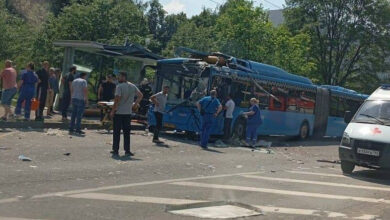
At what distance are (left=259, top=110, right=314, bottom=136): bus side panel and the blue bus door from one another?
109 centimetres

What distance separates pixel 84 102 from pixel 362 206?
989 cm

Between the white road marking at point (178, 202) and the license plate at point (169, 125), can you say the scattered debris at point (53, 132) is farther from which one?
the white road marking at point (178, 202)

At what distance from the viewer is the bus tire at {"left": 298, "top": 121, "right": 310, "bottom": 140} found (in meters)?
25.5

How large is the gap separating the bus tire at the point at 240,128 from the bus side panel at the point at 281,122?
167cm

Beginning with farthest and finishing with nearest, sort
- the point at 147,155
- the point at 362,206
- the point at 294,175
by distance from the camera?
the point at 147,155, the point at 294,175, the point at 362,206

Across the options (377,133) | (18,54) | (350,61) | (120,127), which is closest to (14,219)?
(120,127)

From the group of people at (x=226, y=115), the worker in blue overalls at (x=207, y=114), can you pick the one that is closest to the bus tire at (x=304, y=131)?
the group of people at (x=226, y=115)

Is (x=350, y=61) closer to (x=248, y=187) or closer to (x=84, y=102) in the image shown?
(x=84, y=102)

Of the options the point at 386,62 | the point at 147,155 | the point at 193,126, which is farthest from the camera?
the point at 386,62

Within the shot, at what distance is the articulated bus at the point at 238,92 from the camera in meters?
19.3

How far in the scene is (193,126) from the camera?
19.2 metres

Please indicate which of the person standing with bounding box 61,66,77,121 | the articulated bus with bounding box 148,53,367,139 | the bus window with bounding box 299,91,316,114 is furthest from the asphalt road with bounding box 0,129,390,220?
the bus window with bounding box 299,91,316,114

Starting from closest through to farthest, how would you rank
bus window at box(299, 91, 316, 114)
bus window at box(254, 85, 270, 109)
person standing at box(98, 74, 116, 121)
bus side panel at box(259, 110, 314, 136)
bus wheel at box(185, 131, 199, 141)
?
person standing at box(98, 74, 116, 121), bus wheel at box(185, 131, 199, 141), bus window at box(254, 85, 270, 109), bus side panel at box(259, 110, 314, 136), bus window at box(299, 91, 316, 114)

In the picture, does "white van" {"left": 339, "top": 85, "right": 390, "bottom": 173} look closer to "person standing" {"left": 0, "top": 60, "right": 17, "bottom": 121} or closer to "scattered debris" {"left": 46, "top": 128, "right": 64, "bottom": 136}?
"scattered debris" {"left": 46, "top": 128, "right": 64, "bottom": 136}
